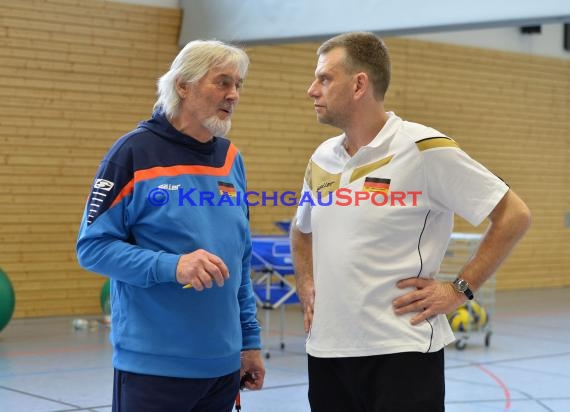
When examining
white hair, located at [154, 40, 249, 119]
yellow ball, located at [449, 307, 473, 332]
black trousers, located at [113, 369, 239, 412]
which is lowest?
yellow ball, located at [449, 307, 473, 332]

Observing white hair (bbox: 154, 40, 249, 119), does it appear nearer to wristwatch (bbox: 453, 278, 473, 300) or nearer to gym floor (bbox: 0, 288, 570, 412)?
wristwatch (bbox: 453, 278, 473, 300)

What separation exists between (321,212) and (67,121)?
7646 millimetres

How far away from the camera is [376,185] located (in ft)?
9.10

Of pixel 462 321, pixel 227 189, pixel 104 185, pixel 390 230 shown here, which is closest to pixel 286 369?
pixel 462 321

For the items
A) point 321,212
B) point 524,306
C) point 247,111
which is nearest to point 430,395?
point 321,212

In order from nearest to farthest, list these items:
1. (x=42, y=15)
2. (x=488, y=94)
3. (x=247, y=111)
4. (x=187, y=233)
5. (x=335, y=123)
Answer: (x=187, y=233) → (x=335, y=123) → (x=42, y=15) → (x=247, y=111) → (x=488, y=94)

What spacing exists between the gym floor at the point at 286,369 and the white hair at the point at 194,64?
3315 millimetres

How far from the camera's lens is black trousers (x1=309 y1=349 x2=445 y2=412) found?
8.84 feet

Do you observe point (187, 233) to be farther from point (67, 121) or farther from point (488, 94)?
point (488, 94)

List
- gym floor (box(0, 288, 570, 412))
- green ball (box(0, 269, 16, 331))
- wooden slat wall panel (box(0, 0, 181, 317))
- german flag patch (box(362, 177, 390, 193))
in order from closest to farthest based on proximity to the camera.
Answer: german flag patch (box(362, 177, 390, 193)) < gym floor (box(0, 288, 570, 412)) < green ball (box(0, 269, 16, 331)) < wooden slat wall panel (box(0, 0, 181, 317))

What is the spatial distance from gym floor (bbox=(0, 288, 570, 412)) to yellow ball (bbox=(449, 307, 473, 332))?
0.63ft

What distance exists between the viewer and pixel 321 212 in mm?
2869

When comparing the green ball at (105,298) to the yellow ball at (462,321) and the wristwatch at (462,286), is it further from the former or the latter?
the wristwatch at (462,286)

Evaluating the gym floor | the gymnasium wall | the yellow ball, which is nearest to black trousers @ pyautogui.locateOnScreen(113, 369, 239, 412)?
the gym floor
